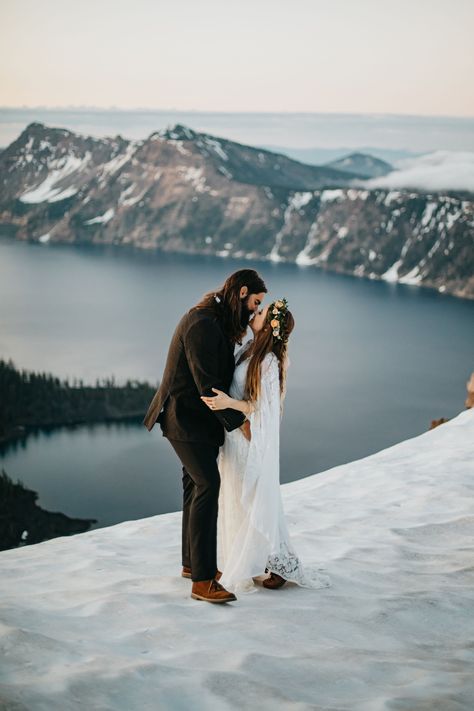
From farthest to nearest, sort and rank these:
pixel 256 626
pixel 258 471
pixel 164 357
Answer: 1. pixel 164 357
2. pixel 258 471
3. pixel 256 626

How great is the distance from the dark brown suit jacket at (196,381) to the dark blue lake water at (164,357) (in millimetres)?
33924

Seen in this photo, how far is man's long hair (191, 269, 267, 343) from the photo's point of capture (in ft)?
15.0

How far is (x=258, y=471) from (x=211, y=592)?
766mm

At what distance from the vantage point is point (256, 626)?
13.6ft

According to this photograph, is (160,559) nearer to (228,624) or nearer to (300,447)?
(228,624)

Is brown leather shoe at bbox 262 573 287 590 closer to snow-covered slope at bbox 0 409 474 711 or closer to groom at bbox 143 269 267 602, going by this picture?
snow-covered slope at bbox 0 409 474 711

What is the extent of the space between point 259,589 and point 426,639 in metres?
1.10

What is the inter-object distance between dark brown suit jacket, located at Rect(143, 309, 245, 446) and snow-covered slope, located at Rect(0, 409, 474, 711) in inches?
39.0

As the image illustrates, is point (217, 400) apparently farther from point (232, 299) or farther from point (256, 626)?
point (256, 626)

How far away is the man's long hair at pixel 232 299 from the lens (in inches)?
180

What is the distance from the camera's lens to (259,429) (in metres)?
4.84

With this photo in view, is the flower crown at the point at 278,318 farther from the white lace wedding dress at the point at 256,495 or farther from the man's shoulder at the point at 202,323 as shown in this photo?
the man's shoulder at the point at 202,323

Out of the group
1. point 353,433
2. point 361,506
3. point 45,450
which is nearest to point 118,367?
point 45,450

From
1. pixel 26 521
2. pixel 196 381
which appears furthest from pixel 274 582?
pixel 26 521
